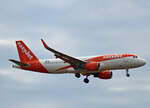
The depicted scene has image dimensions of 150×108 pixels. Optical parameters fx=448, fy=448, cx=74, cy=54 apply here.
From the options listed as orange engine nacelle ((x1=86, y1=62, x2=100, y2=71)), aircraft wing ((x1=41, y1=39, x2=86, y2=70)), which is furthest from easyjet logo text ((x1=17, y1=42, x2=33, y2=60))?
orange engine nacelle ((x1=86, y1=62, x2=100, y2=71))

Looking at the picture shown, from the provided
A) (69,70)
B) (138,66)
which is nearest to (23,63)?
(69,70)

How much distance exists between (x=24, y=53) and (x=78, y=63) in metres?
13.4

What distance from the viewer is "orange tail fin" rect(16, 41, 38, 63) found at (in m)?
94.6

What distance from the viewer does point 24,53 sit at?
95.8 m

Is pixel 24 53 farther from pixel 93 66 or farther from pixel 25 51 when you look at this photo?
pixel 93 66

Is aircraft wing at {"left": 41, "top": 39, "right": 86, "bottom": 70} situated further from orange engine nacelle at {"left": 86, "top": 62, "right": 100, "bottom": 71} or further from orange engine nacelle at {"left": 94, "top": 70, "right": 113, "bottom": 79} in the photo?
orange engine nacelle at {"left": 94, "top": 70, "right": 113, "bottom": 79}

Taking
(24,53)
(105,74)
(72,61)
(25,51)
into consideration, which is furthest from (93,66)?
(25,51)

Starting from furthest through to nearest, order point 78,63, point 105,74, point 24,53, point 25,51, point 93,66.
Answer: point 25,51, point 24,53, point 105,74, point 78,63, point 93,66

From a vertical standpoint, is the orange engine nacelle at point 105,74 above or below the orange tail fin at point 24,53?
below

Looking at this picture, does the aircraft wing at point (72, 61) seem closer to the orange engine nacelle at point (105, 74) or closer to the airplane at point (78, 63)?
the airplane at point (78, 63)

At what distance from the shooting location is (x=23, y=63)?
9250 cm

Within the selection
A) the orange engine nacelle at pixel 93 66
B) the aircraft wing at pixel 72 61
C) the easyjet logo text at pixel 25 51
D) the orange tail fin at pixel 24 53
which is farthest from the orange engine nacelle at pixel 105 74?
the easyjet logo text at pixel 25 51

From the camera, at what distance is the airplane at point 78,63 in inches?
3391

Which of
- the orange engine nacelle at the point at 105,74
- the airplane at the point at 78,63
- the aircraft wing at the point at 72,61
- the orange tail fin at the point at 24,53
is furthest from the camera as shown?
the orange tail fin at the point at 24,53
